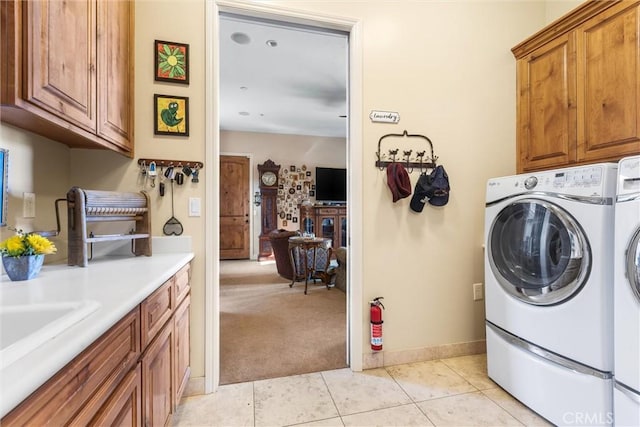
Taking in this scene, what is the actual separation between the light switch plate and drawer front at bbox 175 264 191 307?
31 cm

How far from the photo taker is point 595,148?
1692 mm

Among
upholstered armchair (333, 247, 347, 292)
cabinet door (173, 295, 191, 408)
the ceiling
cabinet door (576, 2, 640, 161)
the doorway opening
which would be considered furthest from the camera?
upholstered armchair (333, 247, 347, 292)

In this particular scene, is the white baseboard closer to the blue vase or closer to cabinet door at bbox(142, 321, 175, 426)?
cabinet door at bbox(142, 321, 175, 426)

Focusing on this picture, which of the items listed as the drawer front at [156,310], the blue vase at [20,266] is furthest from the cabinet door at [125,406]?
the blue vase at [20,266]

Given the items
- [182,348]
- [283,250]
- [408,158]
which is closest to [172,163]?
[182,348]

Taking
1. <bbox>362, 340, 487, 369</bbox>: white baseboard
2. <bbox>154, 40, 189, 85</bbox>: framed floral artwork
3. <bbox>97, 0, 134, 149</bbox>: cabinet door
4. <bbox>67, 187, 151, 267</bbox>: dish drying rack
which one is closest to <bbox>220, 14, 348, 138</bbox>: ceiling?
<bbox>154, 40, 189, 85</bbox>: framed floral artwork

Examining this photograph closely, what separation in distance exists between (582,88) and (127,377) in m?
2.65

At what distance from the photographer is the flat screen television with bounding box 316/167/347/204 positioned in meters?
6.53

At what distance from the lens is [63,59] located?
41.8 inches

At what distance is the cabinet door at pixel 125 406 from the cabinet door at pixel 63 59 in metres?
0.93

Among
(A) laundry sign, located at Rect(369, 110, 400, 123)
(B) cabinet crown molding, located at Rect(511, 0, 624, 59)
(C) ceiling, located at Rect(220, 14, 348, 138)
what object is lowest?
(A) laundry sign, located at Rect(369, 110, 400, 123)

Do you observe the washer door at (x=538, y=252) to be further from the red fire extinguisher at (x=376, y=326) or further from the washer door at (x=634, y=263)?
the red fire extinguisher at (x=376, y=326)

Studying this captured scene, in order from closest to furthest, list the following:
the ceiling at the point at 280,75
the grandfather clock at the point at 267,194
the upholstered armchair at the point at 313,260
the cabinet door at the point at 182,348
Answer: the cabinet door at the point at 182,348 → the ceiling at the point at 280,75 → the upholstered armchair at the point at 313,260 → the grandfather clock at the point at 267,194

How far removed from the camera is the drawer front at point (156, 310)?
1012 millimetres
